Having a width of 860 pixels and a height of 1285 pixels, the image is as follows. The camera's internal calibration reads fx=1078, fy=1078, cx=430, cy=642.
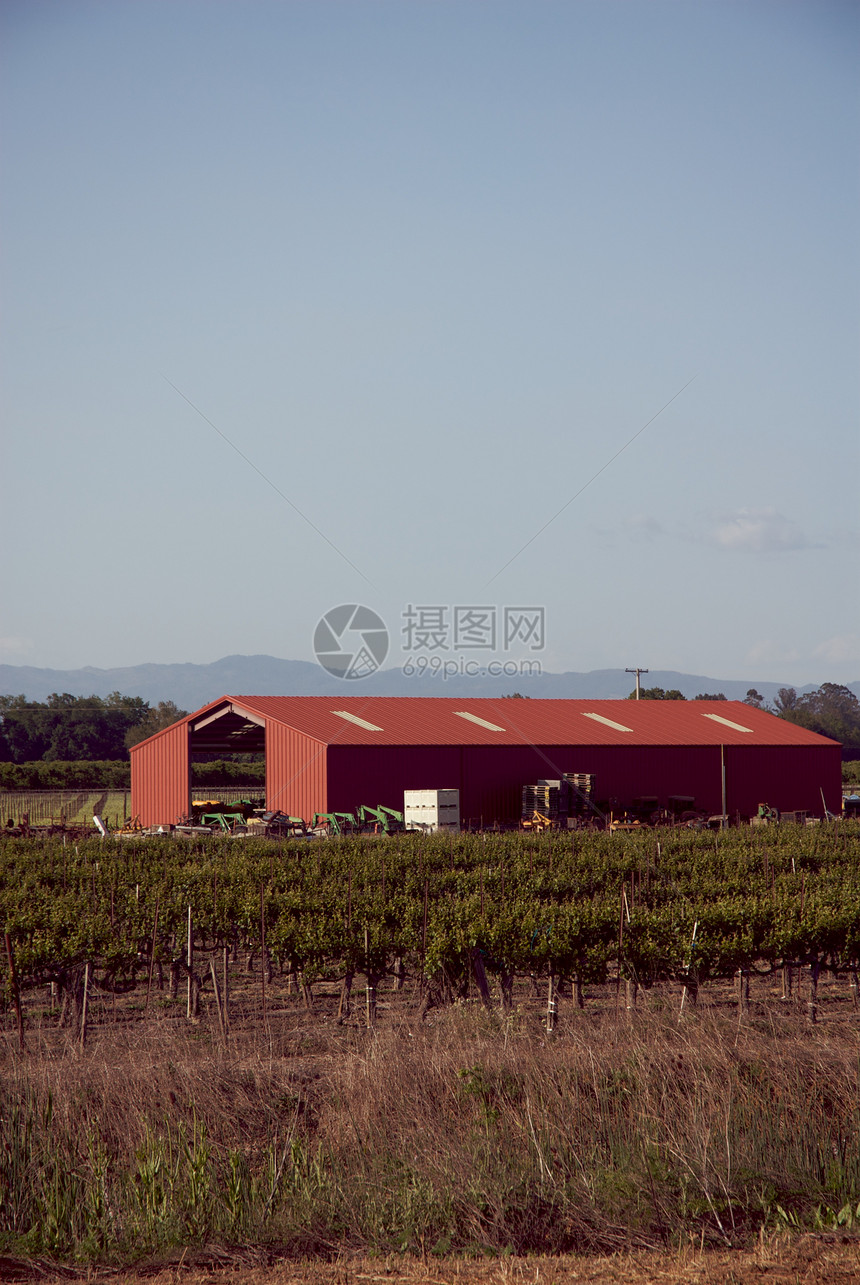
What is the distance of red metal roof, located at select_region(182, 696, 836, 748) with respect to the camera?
140 feet

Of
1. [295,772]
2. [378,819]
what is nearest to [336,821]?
[378,819]

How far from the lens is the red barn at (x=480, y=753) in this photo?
40.6m

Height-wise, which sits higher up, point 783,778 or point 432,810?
point 783,778

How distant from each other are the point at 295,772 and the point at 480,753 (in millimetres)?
7426

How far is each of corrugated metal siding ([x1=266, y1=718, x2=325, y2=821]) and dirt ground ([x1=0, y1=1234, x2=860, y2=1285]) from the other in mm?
30283

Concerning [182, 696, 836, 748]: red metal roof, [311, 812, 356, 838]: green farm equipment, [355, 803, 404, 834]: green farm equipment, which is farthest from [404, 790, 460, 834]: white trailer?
[182, 696, 836, 748]: red metal roof

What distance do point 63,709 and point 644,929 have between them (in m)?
114

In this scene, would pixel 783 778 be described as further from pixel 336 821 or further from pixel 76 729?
pixel 76 729

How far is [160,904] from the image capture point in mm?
21422

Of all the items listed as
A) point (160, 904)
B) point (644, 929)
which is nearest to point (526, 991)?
point (644, 929)

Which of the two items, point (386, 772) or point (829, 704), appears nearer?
point (386, 772)

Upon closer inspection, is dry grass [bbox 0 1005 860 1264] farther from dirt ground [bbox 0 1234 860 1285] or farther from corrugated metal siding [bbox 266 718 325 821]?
corrugated metal siding [bbox 266 718 325 821]

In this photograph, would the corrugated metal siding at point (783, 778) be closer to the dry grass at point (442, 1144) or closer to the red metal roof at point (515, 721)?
the red metal roof at point (515, 721)

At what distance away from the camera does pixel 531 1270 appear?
8281 millimetres
